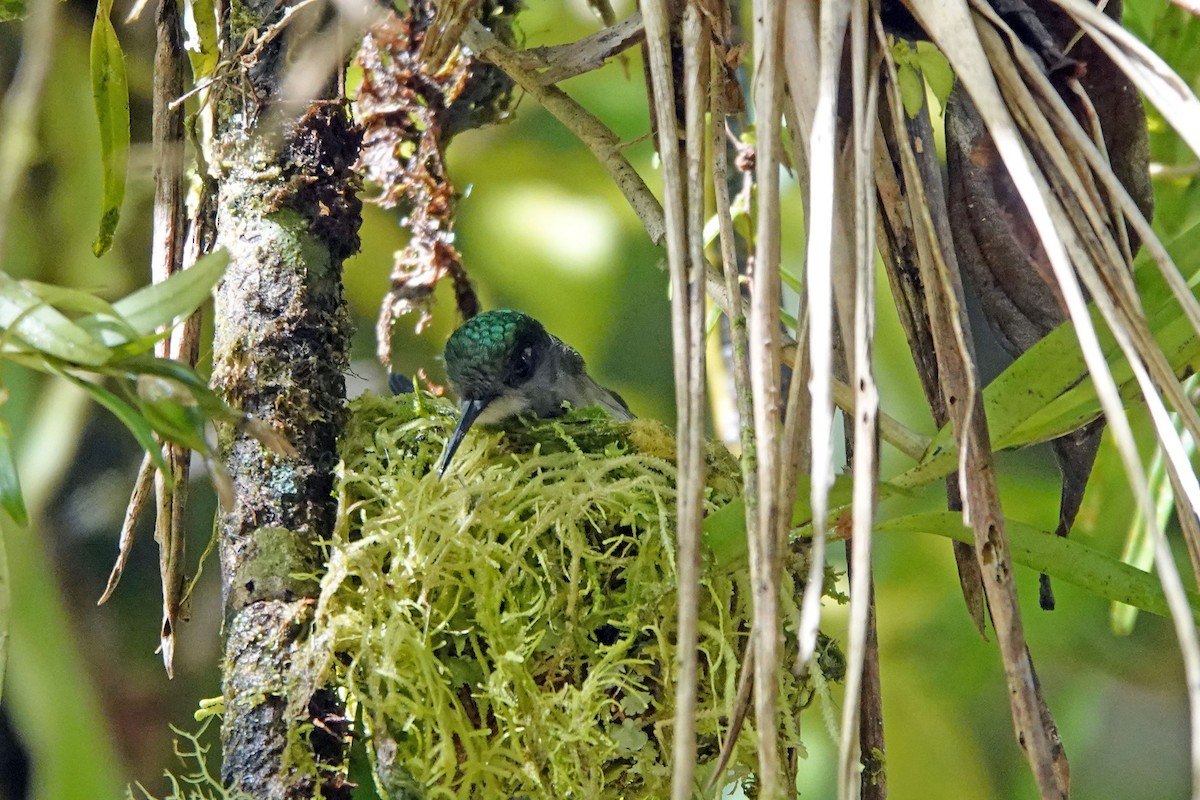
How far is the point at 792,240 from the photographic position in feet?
9.22

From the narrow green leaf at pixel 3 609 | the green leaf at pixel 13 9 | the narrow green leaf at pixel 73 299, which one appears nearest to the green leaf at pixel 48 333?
the narrow green leaf at pixel 73 299

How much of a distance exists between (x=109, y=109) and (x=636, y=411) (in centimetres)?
223

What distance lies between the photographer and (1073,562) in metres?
1.24

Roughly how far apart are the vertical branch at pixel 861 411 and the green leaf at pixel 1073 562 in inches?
12.3

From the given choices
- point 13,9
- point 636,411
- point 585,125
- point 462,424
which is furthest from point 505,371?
point 636,411

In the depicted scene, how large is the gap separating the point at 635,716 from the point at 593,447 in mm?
496

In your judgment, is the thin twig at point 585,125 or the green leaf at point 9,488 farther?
the thin twig at point 585,125

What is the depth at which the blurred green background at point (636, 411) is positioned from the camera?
2.55 metres

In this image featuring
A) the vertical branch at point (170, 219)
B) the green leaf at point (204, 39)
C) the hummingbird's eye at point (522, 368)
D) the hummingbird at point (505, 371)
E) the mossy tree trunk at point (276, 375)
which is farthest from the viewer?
the hummingbird's eye at point (522, 368)

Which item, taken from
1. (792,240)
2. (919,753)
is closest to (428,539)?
(792,240)

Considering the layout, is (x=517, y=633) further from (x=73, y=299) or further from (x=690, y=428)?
(x=73, y=299)

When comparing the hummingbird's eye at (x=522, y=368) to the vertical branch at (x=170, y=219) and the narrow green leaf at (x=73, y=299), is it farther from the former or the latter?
the narrow green leaf at (x=73, y=299)

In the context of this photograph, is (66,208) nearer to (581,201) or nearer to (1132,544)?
(581,201)

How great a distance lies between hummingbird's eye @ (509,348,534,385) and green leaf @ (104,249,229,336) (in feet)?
3.75
